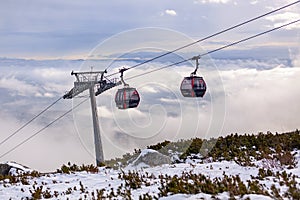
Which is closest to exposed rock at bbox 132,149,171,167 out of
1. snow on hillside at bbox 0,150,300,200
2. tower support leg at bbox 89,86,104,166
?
snow on hillside at bbox 0,150,300,200

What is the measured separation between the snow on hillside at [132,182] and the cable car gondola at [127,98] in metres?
5.65

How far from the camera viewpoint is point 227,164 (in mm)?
14633

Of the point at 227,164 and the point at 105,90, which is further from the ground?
the point at 105,90

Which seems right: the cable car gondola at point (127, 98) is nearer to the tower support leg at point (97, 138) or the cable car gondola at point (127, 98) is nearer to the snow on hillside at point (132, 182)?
the tower support leg at point (97, 138)

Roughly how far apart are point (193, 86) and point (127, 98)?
3.32 meters

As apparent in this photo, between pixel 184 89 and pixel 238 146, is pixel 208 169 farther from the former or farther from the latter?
pixel 184 89

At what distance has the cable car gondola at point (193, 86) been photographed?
21422 millimetres

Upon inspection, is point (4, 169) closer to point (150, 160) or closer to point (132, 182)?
point (150, 160)

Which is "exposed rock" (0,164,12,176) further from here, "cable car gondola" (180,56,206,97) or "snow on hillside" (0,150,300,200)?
"cable car gondola" (180,56,206,97)

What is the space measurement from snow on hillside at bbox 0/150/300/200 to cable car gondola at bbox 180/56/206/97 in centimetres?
678

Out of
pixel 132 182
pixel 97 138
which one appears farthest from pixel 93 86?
pixel 132 182

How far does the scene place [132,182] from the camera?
38.4 feet

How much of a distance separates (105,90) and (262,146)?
1006cm

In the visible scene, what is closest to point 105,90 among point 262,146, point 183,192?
point 262,146
